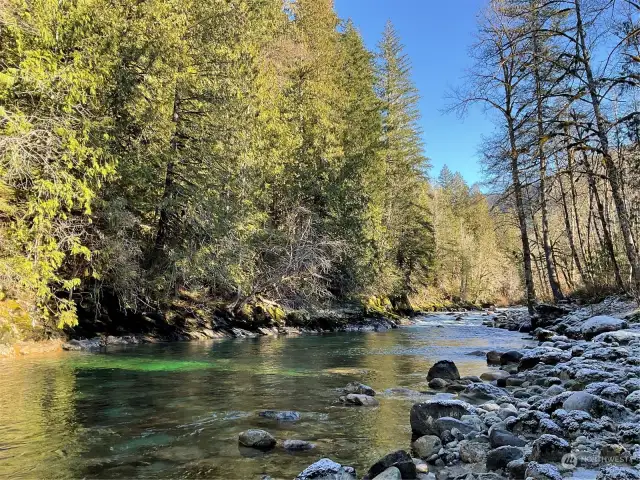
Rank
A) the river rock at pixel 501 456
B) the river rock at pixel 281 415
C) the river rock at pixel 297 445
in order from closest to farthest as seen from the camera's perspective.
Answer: the river rock at pixel 501 456
the river rock at pixel 297 445
the river rock at pixel 281 415

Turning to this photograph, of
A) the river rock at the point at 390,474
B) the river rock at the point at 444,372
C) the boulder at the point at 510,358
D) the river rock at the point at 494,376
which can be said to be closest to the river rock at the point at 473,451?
the river rock at the point at 390,474

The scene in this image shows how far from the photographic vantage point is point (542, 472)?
3098mm

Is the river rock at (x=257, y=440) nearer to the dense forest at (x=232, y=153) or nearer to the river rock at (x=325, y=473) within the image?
the river rock at (x=325, y=473)

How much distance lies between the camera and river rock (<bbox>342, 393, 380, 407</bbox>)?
5.77 m

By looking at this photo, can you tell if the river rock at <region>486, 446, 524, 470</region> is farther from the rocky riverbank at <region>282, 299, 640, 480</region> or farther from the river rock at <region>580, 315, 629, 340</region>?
the river rock at <region>580, 315, 629, 340</region>

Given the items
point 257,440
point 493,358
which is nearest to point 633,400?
point 257,440

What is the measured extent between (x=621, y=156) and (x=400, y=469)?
9809 mm

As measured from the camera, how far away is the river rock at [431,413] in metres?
4.50

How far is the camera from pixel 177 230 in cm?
1355

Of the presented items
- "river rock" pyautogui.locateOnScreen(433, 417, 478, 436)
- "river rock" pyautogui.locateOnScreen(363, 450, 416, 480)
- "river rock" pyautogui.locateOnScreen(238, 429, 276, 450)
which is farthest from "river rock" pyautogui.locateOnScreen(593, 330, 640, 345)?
"river rock" pyautogui.locateOnScreen(238, 429, 276, 450)

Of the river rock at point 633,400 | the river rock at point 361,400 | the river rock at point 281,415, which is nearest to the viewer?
the river rock at point 633,400

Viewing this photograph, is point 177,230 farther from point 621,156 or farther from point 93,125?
point 621,156

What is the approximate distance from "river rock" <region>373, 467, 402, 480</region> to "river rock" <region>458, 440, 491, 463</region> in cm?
79

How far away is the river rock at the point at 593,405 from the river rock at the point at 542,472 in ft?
5.96
